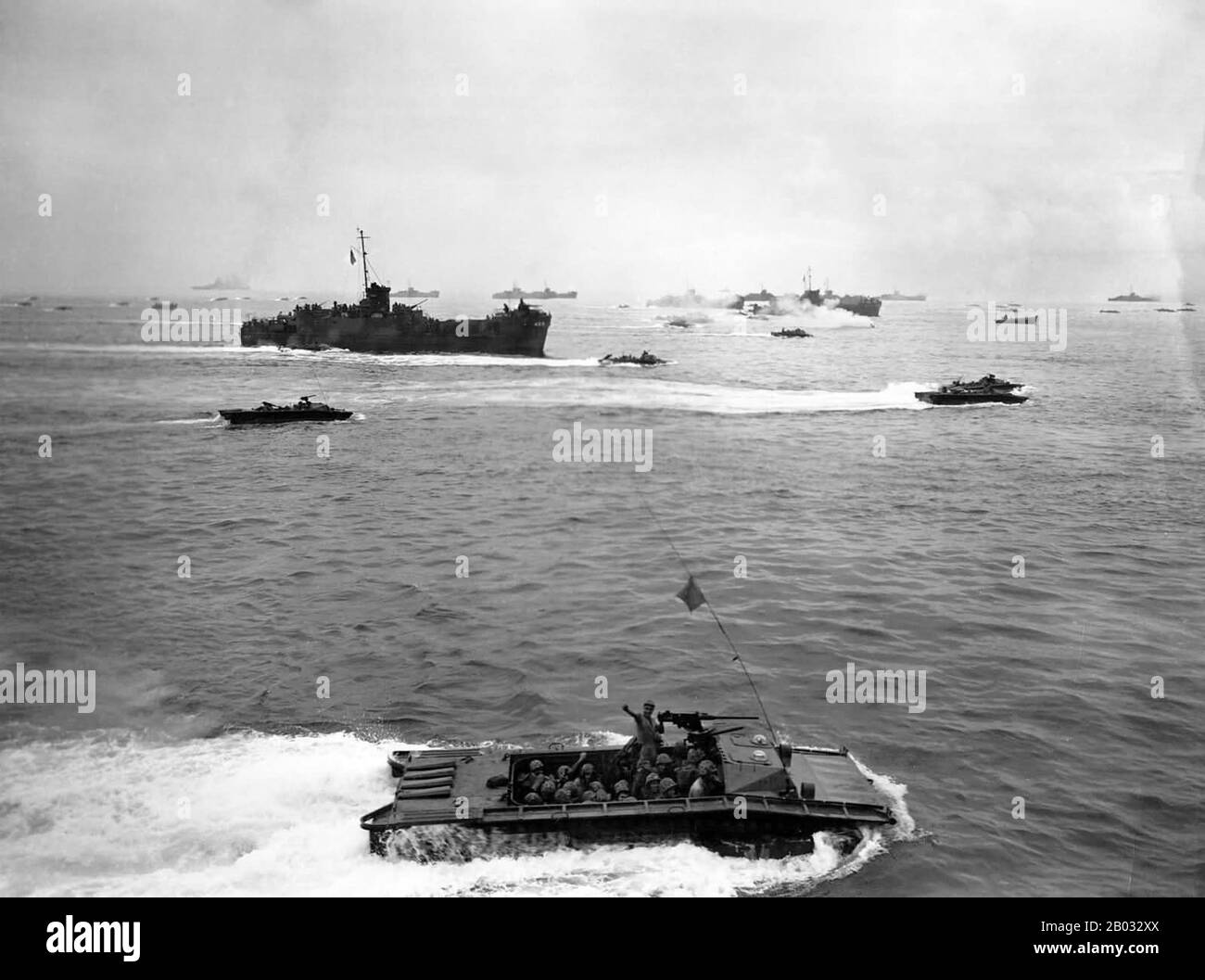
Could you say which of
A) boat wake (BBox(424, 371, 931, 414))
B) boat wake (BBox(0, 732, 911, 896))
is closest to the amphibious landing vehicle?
boat wake (BBox(0, 732, 911, 896))

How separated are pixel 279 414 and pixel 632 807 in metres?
47.2

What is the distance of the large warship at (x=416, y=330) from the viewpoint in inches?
3989

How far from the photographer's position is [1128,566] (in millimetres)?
31891

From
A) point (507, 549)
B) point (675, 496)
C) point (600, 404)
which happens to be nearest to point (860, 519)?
point (675, 496)

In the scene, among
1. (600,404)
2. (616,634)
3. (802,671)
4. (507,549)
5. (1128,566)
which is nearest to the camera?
(802,671)

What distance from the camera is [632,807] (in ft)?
52.9

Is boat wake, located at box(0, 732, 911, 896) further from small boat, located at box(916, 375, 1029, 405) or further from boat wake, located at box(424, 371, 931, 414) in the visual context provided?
small boat, located at box(916, 375, 1029, 405)

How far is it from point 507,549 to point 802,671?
542 inches

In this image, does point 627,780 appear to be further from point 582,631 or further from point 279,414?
point 279,414

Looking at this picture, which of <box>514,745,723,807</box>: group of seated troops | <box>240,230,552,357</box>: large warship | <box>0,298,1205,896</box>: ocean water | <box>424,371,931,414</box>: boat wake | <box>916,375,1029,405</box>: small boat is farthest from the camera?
<box>240,230,552,357</box>: large warship

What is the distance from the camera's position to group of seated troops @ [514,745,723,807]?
16406 millimetres

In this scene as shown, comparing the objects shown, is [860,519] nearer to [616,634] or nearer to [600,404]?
[616,634]

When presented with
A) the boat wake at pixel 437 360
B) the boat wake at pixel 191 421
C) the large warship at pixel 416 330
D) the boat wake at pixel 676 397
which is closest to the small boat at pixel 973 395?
the boat wake at pixel 676 397

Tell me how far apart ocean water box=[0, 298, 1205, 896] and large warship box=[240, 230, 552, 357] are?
4199 cm
